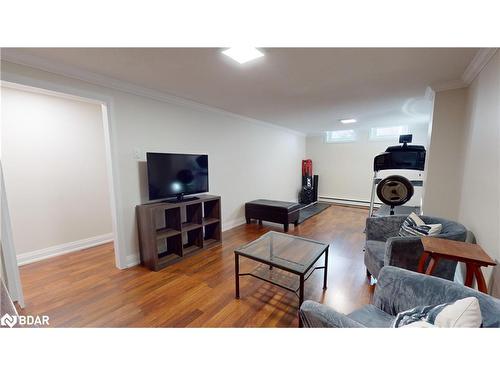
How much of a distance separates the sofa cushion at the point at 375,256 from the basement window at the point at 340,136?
4.83m

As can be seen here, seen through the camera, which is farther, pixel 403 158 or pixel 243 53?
pixel 403 158

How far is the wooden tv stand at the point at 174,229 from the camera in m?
2.49

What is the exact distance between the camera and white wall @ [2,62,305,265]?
2.37 m

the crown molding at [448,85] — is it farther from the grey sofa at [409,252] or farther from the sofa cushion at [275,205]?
the sofa cushion at [275,205]

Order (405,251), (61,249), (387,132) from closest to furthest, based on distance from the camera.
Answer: (405,251) → (61,249) → (387,132)

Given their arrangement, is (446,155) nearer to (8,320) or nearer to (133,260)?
(133,260)

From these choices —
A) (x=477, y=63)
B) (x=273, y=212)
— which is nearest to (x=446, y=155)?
(x=477, y=63)

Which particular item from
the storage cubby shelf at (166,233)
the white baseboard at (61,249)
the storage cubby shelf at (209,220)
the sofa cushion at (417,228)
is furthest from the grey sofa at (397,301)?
the white baseboard at (61,249)

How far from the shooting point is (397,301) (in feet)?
3.85

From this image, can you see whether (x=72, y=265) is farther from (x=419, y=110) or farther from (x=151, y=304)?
(x=419, y=110)

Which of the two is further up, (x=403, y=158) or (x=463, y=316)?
(x=403, y=158)

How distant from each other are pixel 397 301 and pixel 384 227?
126 cm
